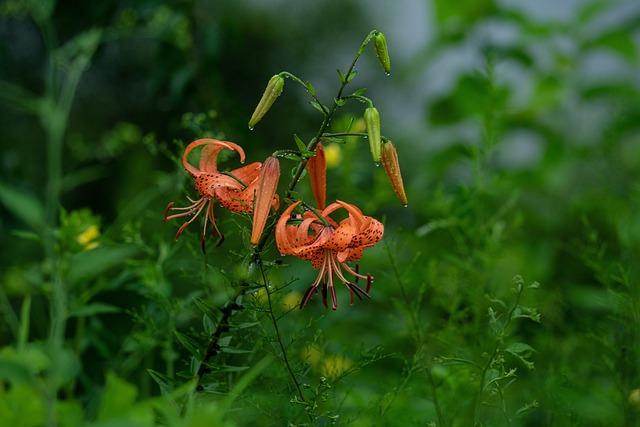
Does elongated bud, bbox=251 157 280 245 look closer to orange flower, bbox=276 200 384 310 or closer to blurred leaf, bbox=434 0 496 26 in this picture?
orange flower, bbox=276 200 384 310

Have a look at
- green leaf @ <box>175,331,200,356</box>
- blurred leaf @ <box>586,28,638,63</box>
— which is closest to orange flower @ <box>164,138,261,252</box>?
green leaf @ <box>175,331,200,356</box>

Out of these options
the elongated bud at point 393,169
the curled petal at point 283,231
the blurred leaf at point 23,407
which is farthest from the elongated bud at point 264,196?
the blurred leaf at point 23,407

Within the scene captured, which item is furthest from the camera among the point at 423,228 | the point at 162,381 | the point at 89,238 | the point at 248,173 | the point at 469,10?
the point at 469,10

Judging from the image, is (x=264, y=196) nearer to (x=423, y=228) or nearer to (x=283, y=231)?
(x=283, y=231)

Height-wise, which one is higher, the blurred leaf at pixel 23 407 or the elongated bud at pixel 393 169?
the elongated bud at pixel 393 169

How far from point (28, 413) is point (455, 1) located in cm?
→ 172

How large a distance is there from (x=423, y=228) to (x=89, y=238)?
514mm

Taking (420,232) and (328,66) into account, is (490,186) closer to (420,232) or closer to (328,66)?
(420,232)

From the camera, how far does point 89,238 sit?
1.18 metres

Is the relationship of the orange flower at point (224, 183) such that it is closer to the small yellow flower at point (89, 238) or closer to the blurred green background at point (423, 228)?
the blurred green background at point (423, 228)

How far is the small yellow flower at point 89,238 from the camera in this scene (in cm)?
111

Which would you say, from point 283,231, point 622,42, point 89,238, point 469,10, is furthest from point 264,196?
point 622,42

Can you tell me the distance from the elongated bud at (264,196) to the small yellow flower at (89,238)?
0.40 metres

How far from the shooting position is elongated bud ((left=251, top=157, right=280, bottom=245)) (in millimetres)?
776
